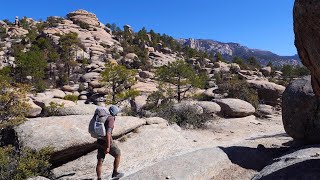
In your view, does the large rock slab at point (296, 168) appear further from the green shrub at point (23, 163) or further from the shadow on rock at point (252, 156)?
the green shrub at point (23, 163)

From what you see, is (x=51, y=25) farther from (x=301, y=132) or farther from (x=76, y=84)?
(x=301, y=132)

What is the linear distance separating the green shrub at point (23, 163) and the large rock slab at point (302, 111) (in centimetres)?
706

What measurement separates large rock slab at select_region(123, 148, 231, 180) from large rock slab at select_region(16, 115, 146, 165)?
128 inches

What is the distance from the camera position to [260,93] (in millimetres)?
29516

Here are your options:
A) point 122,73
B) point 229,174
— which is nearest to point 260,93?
point 122,73

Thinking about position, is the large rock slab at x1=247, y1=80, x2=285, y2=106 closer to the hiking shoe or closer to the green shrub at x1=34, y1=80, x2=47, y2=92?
the hiking shoe

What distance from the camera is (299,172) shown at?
634 cm

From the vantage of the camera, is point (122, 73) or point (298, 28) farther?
point (122, 73)

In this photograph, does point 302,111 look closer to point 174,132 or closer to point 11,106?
point 174,132

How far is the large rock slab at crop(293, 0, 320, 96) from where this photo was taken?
4.81 meters

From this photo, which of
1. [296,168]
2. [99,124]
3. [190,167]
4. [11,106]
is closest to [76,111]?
[11,106]

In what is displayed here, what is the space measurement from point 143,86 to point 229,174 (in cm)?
2906

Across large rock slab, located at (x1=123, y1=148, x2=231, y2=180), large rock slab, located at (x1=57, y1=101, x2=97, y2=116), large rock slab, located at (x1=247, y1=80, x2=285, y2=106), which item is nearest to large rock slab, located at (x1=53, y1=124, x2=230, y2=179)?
large rock slab, located at (x1=123, y1=148, x2=231, y2=180)

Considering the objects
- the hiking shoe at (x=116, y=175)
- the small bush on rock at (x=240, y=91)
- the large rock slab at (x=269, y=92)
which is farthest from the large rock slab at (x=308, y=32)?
the large rock slab at (x=269, y=92)
